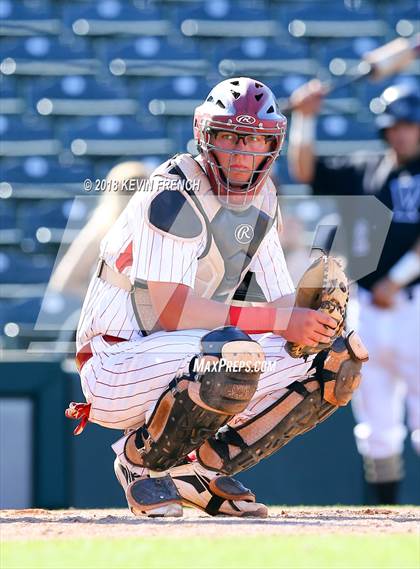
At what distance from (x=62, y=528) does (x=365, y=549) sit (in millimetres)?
828

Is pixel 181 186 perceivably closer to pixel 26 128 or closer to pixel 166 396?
pixel 166 396

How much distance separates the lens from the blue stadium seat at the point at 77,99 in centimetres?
734

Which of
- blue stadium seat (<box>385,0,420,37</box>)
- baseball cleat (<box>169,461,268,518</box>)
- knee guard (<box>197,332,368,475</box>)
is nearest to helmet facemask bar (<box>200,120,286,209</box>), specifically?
knee guard (<box>197,332,368,475</box>)

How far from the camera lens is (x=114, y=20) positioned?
7.53 m

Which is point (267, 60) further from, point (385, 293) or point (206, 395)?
point (206, 395)

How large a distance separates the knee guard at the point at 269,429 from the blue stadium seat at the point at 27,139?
3.90 m

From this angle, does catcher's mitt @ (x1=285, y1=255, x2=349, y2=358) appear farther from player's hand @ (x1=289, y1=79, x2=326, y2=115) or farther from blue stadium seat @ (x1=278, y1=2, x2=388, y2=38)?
blue stadium seat @ (x1=278, y1=2, x2=388, y2=38)

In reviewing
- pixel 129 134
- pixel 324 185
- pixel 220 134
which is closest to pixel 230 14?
pixel 129 134

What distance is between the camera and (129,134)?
7285 mm

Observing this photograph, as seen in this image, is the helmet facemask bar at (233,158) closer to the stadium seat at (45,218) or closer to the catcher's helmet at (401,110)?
the catcher's helmet at (401,110)

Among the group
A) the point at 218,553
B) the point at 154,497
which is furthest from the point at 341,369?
the point at 218,553

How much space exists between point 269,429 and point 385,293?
6.41ft

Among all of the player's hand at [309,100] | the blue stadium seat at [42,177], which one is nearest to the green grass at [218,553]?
the player's hand at [309,100]

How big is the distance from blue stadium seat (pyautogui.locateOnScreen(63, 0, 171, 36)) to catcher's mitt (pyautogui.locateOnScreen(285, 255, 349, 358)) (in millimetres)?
4297
